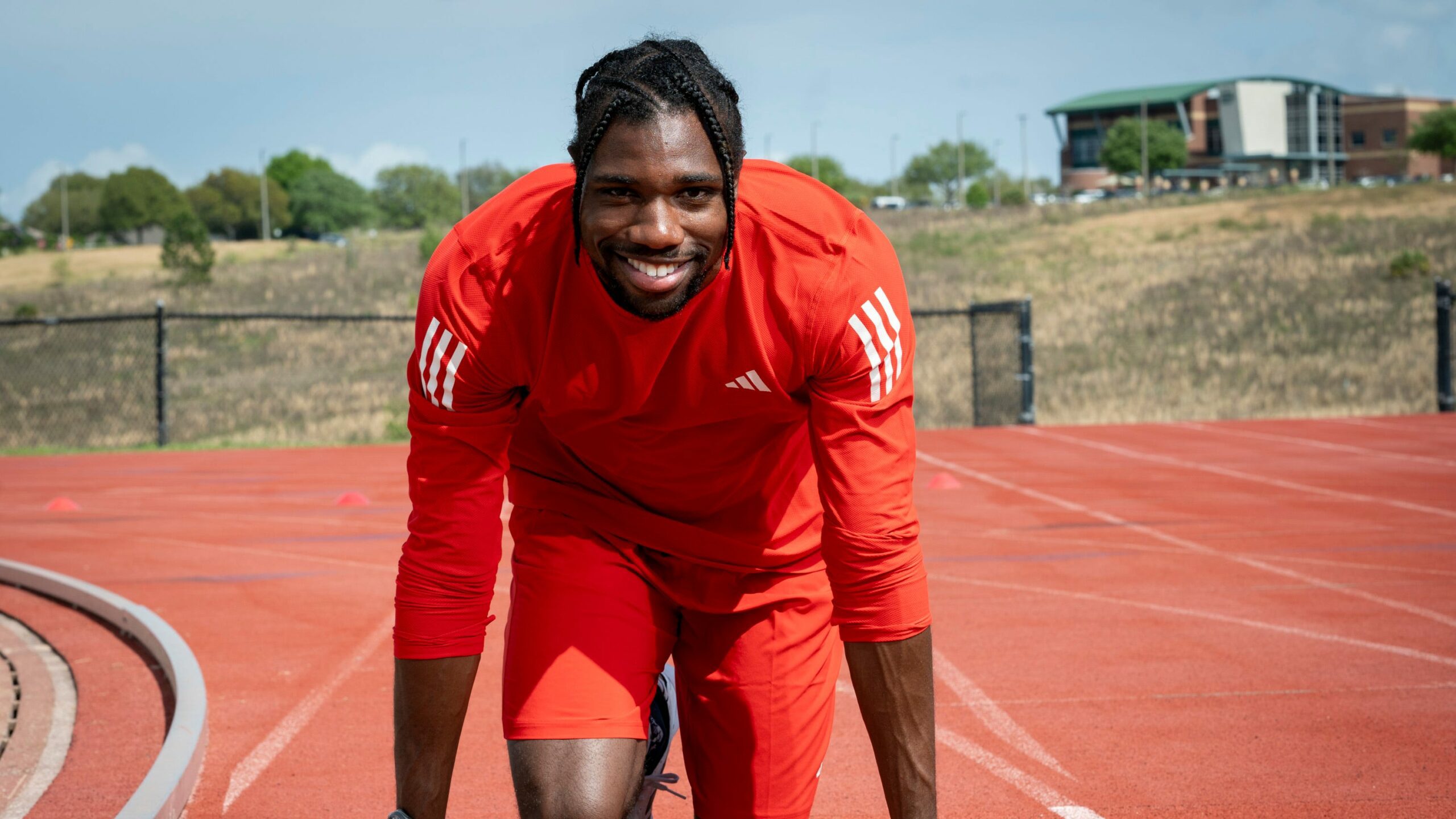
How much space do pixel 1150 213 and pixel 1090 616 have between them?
5680cm

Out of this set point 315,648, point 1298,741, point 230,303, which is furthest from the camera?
point 230,303

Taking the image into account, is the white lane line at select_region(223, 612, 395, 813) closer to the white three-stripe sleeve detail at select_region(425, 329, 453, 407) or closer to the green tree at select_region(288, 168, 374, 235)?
the white three-stripe sleeve detail at select_region(425, 329, 453, 407)

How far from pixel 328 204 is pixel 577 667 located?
108047mm

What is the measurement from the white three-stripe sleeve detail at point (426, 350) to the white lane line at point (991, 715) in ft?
9.86

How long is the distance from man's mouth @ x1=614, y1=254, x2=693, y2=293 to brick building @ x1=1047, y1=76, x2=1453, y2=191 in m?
93.7

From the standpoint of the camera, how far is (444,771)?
2.80m

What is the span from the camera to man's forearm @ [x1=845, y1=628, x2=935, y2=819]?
8.71 feet

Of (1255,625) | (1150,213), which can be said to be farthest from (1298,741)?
(1150,213)

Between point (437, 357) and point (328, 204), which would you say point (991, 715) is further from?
point (328, 204)

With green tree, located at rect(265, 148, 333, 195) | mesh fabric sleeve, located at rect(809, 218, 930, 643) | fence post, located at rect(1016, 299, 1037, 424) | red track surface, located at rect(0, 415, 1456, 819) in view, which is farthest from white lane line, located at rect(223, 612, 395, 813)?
green tree, located at rect(265, 148, 333, 195)

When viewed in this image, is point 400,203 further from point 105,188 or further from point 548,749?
point 548,749

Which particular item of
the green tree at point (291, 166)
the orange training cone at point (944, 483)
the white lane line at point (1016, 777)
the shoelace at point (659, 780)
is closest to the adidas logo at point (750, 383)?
the shoelace at point (659, 780)

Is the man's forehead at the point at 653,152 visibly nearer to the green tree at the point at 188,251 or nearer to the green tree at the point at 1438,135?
the green tree at the point at 188,251

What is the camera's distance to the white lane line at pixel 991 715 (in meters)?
4.89
